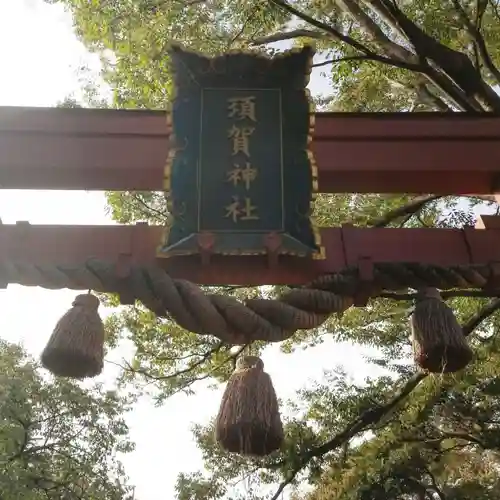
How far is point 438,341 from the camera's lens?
1.92 m

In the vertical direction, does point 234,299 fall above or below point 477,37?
below

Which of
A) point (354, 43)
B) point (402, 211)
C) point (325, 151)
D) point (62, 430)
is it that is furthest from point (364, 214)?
point (62, 430)

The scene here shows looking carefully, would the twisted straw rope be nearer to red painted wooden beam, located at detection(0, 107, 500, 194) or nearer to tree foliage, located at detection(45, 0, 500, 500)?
red painted wooden beam, located at detection(0, 107, 500, 194)

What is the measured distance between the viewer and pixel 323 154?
2.52 m

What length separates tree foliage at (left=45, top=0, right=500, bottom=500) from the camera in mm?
4820

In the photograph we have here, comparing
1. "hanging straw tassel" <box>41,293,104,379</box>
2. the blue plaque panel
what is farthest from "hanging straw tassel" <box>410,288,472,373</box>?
"hanging straw tassel" <box>41,293,104,379</box>

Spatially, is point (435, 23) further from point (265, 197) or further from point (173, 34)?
point (265, 197)

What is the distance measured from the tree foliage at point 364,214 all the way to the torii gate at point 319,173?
5.31 ft

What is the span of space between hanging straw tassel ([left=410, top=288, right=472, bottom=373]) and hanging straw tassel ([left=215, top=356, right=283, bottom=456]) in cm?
54

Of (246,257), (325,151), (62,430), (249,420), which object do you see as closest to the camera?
(249,420)

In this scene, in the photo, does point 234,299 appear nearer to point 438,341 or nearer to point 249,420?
point 249,420

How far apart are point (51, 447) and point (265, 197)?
9.82 metres

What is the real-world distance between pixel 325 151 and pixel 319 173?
10cm

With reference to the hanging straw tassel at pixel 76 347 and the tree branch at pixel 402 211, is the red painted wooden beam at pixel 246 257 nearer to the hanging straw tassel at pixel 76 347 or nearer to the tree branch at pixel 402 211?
the hanging straw tassel at pixel 76 347
